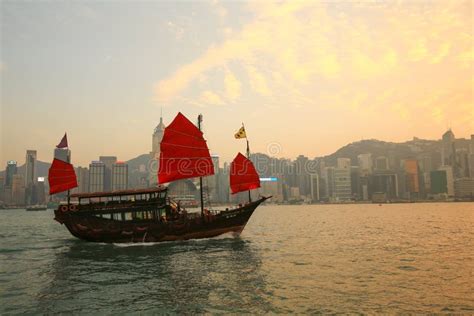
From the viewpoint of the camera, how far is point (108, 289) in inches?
648

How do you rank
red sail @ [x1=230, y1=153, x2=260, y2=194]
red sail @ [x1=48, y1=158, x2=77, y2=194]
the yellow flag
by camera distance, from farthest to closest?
the yellow flag < red sail @ [x1=230, y1=153, x2=260, y2=194] < red sail @ [x1=48, y1=158, x2=77, y2=194]

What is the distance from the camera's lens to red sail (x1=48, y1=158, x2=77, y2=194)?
35188 millimetres

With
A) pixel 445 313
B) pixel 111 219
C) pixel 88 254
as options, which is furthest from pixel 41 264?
pixel 445 313

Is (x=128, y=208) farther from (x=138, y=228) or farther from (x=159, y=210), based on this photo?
(x=159, y=210)

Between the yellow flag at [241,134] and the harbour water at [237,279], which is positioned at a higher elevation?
the yellow flag at [241,134]

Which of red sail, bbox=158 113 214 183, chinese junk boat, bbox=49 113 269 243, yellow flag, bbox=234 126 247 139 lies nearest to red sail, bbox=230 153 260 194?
chinese junk boat, bbox=49 113 269 243

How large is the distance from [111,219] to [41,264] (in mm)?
8033

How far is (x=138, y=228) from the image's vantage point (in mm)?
30516

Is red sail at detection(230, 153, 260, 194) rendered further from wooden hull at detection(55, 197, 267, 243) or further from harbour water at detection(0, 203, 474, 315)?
harbour water at detection(0, 203, 474, 315)

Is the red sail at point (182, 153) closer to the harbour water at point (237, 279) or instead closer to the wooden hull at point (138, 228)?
the wooden hull at point (138, 228)

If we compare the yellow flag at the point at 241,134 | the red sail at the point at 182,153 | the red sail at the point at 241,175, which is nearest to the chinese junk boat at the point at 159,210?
the red sail at the point at 182,153

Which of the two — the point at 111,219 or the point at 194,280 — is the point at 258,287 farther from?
the point at 111,219

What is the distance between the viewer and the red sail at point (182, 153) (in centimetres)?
3406

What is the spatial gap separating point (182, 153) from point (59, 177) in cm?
1245
